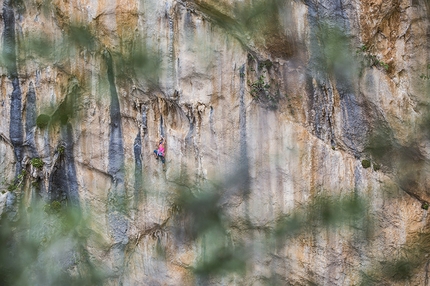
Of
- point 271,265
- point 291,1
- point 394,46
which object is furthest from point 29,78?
point 394,46

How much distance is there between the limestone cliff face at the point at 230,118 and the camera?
13711mm

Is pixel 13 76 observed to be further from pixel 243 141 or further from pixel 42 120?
pixel 243 141

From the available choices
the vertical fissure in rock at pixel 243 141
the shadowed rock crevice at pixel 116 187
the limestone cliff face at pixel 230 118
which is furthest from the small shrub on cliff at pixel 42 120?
the vertical fissure in rock at pixel 243 141

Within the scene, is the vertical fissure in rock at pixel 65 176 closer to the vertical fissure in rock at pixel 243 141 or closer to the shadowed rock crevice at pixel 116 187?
the shadowed rock crevice at pixel 116 187

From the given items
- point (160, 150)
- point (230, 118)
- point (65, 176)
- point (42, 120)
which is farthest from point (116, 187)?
point (230, 118)

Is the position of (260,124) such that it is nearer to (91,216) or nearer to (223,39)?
(223,39)

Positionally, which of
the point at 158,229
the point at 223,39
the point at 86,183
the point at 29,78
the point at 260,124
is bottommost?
the point at 158,229

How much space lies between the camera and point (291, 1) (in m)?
13.6

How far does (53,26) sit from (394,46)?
9648 millimetres

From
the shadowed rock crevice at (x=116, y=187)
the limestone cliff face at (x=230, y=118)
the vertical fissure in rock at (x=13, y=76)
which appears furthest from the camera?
the shadowed rock crevice at (x=116, y=187)

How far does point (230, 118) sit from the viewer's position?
14.2 meters

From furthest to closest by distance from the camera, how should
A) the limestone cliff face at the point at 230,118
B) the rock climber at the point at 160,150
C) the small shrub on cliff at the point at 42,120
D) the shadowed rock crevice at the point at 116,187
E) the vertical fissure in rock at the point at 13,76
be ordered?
the small shrub on cliff at the point at 42,120 → the shadowed rock crevice at the point at 116,187 → the rock climber at the point at 160,150 → the vertical fissure in rock at the point at 13,76 → the limestone cliff face at the point at 230,118

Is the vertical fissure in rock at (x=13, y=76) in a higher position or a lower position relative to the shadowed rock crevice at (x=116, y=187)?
higher

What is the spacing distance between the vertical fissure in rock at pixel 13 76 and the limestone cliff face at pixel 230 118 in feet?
0.13
